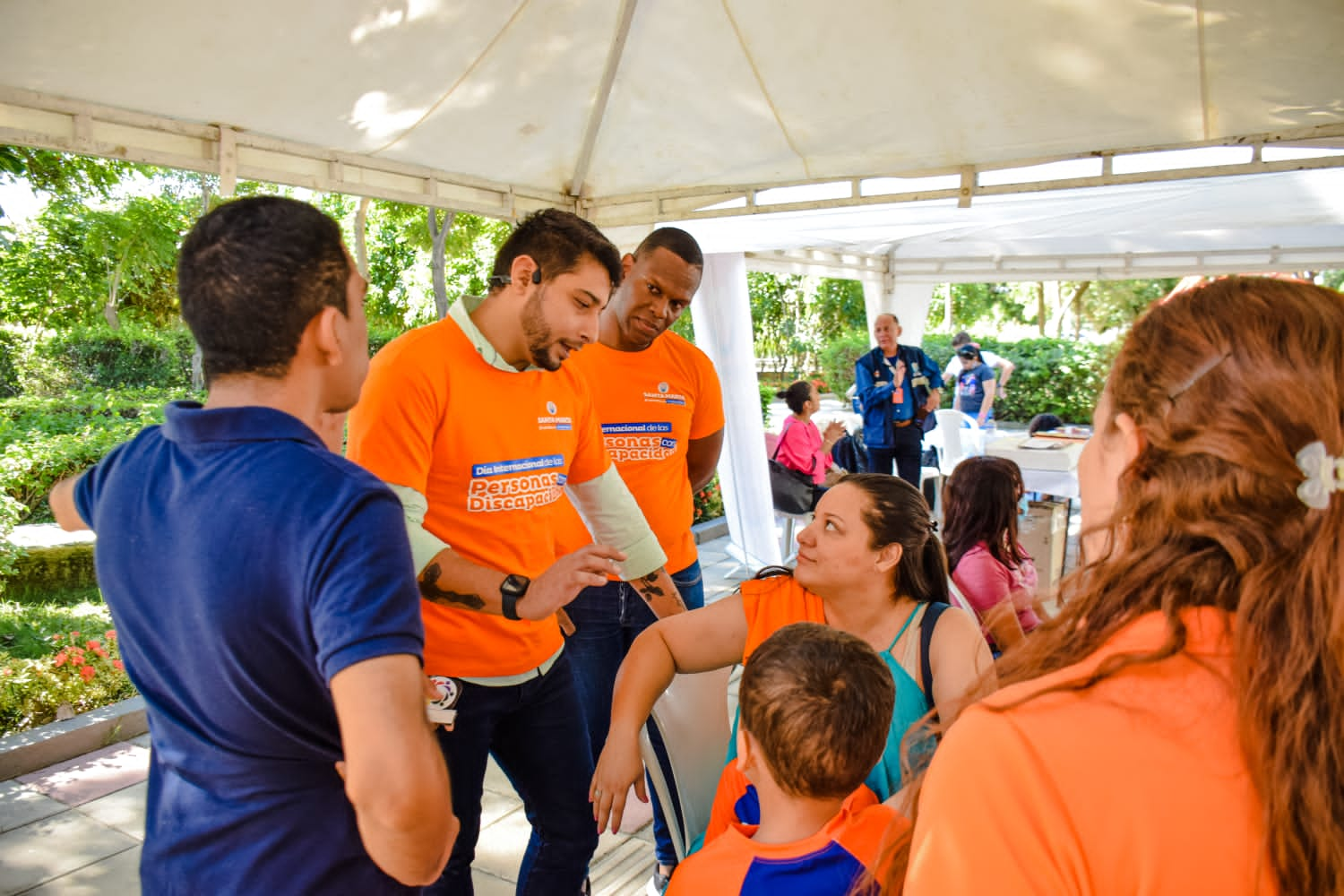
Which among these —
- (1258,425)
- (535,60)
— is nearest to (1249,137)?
(535,60)

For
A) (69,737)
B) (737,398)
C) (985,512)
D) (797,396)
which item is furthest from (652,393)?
(797,396)

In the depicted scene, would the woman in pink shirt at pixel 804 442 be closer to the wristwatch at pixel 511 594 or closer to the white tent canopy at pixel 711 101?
the white tent canopy at pixel 711 101

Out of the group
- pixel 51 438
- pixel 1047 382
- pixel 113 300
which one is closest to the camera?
pixel 51 438

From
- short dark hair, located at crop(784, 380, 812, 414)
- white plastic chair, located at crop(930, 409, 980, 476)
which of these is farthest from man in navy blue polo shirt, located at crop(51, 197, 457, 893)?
white plastic chair, located at crop(930, 409, 980, 476)

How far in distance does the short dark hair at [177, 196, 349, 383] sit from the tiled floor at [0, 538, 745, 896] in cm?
241

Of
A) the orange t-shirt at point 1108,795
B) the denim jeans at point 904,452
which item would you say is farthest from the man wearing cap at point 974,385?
the orange t-shirt at point 1108,795

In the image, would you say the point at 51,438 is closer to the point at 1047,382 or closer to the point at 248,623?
the point at 248,623

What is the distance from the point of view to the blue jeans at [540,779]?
6.88 ft

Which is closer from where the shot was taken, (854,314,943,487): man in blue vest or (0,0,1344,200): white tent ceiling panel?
(0,0,1344,200): white tent ceiling panel

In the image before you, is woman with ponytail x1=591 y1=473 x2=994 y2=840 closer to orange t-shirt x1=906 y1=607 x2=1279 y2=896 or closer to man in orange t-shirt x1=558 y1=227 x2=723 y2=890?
man in orange t-shirt x1=558 y1=227 x2=723 y2=890

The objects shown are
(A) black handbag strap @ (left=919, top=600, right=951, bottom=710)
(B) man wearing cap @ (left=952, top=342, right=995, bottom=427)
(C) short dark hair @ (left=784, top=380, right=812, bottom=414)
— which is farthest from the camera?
(B) man wearing cap @ (left=952, top=342, right=995, bottom=427)

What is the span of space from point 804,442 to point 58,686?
5044 millimetres

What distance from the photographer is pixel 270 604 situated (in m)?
1.04

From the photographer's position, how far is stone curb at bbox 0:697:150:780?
379 centimetres
